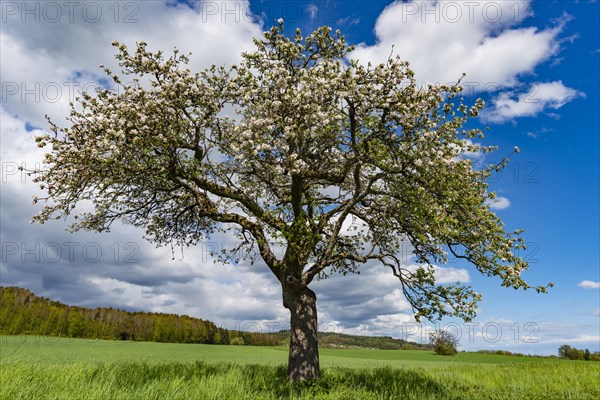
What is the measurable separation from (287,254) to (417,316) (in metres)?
6.46

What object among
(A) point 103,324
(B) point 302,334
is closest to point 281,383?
(B) point 302,334

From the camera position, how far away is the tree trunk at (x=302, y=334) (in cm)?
1708

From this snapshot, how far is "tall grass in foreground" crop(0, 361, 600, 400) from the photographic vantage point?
1117cm

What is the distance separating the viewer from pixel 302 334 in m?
17.6

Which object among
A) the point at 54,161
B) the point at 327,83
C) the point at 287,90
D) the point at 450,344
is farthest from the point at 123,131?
the point at 450,344

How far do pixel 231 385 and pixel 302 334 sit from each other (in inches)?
181

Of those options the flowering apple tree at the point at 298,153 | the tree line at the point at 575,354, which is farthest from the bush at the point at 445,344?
the flowering apple tree at the point at 298,153

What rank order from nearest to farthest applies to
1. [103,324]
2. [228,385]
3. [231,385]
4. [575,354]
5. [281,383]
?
[228,385]
[231,385]
[281,383]
[575,354]
[103,324]

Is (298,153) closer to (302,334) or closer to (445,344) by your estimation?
(302,334)

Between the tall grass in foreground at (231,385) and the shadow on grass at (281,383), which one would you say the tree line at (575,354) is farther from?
the shadow on grass at (281,383)

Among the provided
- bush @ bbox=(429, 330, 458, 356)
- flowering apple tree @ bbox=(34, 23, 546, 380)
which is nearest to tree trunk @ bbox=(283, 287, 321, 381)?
flowering apple tree @ bbox=(34, 23, 546, 380)

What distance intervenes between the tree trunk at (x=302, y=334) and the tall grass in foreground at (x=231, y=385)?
67 centimetres

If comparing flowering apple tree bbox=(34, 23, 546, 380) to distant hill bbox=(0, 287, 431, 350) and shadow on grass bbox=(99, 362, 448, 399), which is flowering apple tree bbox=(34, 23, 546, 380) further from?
distant hill bbox=(0, 287, 431, 350)

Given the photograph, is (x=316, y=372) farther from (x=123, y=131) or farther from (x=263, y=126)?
(x=123, y=131)
